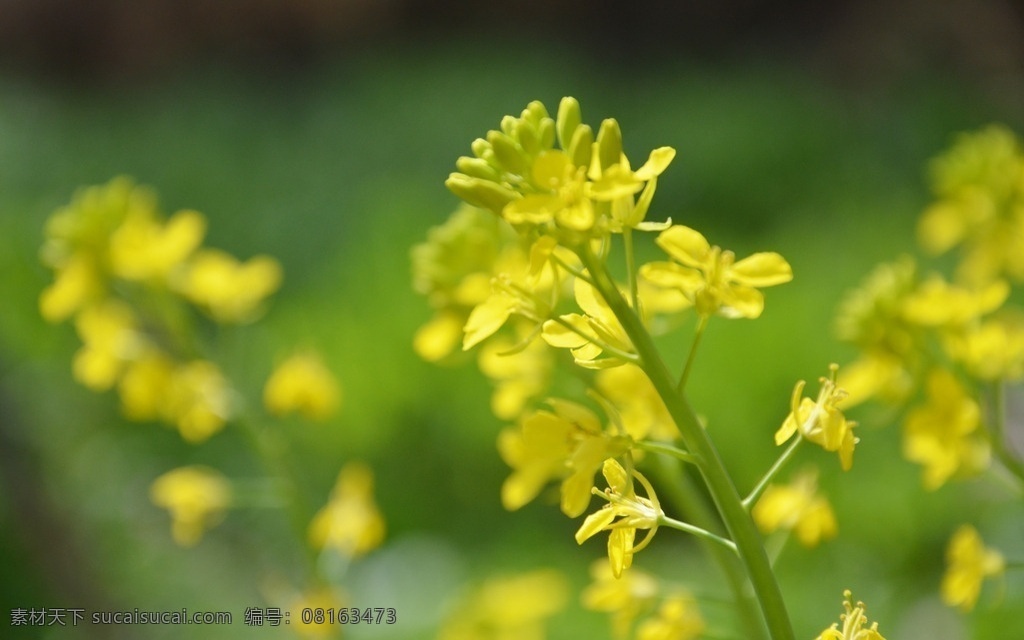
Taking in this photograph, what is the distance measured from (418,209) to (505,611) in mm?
2306

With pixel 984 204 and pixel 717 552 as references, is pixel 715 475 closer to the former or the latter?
pixel 717 552

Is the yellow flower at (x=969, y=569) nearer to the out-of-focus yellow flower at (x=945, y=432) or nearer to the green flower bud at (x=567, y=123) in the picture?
the out-of-focus yellow flower at (x=945, y=432)

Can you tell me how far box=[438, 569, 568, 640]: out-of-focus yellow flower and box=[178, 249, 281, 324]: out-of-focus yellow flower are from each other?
25.3 inches

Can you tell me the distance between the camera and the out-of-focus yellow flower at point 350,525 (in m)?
1.34

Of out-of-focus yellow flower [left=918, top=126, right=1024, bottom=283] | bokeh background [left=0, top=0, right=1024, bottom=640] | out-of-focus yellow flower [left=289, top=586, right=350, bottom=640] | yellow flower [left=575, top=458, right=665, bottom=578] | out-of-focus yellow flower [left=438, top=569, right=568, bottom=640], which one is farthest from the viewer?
bokeh background [left=0, top=0, right=1024, bottom=640]

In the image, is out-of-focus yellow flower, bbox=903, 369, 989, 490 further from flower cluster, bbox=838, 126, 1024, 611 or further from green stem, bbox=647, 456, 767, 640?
green stem, bbox=647, 456, 767, 640

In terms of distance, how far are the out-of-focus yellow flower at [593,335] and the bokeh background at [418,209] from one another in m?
0.37

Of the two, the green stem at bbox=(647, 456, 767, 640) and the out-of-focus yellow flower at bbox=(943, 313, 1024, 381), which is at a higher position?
the out-of-focus yellow flower at bbox=(943, 313, 1024, 381)

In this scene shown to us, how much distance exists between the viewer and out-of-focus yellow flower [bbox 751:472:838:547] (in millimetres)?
954

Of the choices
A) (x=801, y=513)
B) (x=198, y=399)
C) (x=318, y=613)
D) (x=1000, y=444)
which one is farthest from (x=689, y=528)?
(x=198, y=399)

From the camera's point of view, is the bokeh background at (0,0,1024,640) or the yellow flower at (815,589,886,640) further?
the bokeh background at (0,0,1024,640)

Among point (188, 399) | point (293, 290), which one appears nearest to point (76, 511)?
point (293, 290)

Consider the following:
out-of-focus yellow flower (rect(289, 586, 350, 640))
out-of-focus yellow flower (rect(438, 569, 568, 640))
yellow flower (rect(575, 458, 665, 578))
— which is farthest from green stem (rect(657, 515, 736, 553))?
out-of-focus yellow flower (rect(438, 569, 568, 640))

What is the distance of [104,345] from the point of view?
56.3 inches
